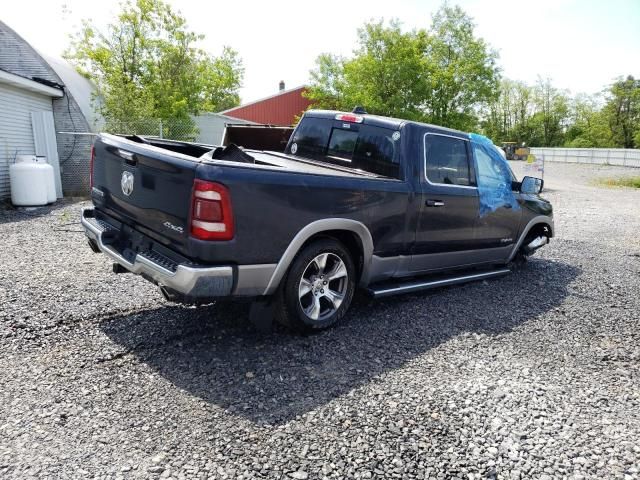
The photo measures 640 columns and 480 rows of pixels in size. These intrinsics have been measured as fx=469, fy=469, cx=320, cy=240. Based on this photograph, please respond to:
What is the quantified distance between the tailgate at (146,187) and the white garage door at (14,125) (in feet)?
31.2

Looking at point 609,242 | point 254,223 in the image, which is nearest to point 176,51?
point 609,242

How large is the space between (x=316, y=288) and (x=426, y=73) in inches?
888

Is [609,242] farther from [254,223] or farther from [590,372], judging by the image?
[254,223]

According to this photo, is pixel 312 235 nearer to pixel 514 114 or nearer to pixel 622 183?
pixel 622 183

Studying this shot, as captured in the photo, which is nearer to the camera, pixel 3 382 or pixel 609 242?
pixel 3 382

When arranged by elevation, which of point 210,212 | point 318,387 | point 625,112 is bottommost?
point 318,387

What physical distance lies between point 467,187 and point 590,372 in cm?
222

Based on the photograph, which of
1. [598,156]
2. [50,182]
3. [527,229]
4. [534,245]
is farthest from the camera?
[598,156]

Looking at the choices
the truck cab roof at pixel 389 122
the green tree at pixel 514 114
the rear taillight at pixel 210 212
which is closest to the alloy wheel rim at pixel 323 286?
the rear taillight at pixel 210 212

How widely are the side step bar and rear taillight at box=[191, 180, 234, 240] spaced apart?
1700 millimetres

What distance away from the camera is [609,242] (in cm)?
912

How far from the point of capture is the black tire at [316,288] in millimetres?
3740

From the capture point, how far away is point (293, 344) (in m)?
3.90

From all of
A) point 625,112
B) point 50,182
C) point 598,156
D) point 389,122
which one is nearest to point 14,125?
point 50,182
